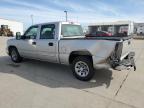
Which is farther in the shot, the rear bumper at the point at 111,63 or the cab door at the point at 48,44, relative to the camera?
the cab door at the point at 48,44

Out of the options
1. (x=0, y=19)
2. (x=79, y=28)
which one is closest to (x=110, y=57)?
(x=79, y=28)

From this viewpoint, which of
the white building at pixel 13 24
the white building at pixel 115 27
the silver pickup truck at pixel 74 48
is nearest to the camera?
the silver pickup truck at pixel 74 48

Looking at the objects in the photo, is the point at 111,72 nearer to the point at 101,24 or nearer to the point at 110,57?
the point at 110,57

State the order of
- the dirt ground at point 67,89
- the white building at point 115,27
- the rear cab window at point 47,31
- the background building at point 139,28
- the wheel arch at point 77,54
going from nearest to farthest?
1. the dirt ground at point 67,89
2. the wheel arch at point 77,54
3. the rear cab window at point 47,31
4. the white building at point 115,27
5. the background building at point 139,28

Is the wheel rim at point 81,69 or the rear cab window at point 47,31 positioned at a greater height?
the rear cab window at point 47,31

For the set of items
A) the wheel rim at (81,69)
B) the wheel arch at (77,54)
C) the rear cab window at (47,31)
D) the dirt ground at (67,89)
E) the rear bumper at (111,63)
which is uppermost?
the rear cab window at (47,31)

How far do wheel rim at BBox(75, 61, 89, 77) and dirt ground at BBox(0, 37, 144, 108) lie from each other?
273 millimetres

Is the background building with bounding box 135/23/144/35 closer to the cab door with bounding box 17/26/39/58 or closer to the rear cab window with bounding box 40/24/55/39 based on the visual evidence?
the cab door with bounding box 17/26/39/58

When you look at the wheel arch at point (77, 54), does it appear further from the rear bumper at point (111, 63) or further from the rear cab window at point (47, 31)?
the rear cab window at point (47, 31)

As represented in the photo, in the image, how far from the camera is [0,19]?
144ft

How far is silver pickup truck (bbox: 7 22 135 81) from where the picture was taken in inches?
183

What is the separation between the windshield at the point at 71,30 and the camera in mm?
5996

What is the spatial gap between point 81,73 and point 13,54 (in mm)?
4093

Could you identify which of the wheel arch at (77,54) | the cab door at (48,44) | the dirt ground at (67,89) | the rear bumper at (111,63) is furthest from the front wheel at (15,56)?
the rear bumper at (111,63)
